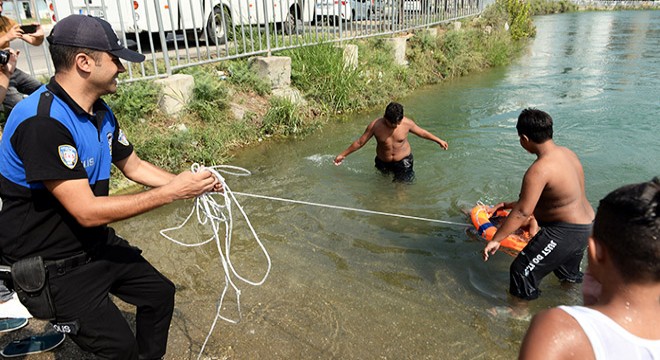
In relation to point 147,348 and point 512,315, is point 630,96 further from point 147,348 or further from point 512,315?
point 147,348

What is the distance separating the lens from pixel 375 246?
193 inches

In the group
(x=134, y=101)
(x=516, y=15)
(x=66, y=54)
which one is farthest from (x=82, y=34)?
(x=516, y=15)

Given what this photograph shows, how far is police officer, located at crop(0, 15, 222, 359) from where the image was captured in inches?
83.0

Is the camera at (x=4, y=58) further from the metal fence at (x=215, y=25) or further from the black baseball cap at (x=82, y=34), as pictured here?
the metal fence at (x=215, y=25)

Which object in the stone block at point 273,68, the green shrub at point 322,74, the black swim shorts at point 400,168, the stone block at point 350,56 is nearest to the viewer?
the black swim shorts at point 400,168

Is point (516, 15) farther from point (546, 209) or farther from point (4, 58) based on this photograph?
point (4, 58)

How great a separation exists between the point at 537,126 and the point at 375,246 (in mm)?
2182

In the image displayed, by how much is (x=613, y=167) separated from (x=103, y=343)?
7583 mm

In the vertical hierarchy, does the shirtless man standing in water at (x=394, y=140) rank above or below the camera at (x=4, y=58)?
below

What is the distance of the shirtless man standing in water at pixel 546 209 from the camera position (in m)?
3.34

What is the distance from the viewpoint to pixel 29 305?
225 centimetres

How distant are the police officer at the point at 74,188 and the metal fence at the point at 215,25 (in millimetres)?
4838

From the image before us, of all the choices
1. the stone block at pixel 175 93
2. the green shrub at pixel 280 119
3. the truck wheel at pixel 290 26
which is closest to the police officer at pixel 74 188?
the stone block at pixel 175 93

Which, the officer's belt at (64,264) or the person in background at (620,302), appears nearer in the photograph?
the person in background at (620,302)
